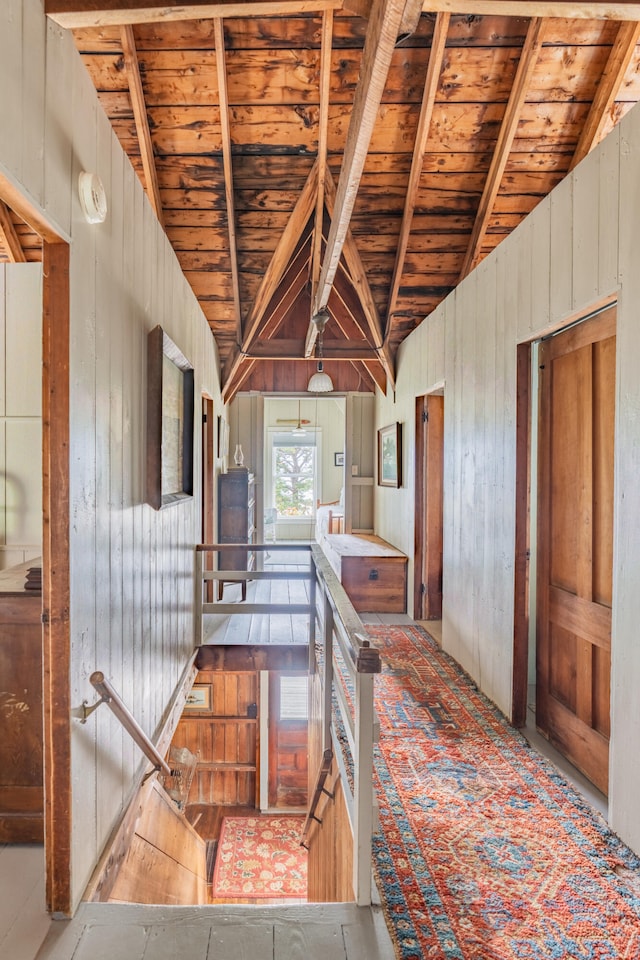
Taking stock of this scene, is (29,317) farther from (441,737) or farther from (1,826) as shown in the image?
(441,737)

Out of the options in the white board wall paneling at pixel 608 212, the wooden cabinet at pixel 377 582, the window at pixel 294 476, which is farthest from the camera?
the window at pixel 294 476

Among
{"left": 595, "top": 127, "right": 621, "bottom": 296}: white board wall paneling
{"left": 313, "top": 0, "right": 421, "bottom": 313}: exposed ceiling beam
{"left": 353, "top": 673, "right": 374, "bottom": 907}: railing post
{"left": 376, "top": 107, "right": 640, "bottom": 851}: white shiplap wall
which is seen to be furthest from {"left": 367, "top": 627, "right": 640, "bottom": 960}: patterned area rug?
{"left": 313, "top": 0, "right": 421, "bottom": 313}: exposed ceiling beam

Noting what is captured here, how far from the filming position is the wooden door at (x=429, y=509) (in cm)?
469

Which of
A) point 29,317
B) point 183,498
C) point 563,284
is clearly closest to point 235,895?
point 183,498

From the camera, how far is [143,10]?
165cm

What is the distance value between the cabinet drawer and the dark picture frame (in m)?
2.21

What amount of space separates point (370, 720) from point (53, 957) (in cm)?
111

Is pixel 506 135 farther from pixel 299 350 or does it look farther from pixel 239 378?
pixel 239 378

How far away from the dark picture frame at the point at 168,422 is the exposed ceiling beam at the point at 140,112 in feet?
3.57

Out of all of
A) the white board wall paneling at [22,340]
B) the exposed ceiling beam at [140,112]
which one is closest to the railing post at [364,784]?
the white board wall paneling at [22,340]

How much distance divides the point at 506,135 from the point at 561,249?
1491 mm

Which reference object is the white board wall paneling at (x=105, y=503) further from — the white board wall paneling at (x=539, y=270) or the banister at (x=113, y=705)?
the white board wall paneling at (x=539, y=270)

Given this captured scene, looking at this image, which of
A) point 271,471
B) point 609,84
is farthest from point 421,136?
point 271,471

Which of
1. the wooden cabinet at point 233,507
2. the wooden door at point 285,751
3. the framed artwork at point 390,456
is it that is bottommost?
the wooden door at point 285,751
